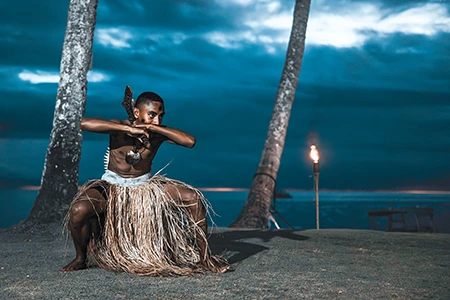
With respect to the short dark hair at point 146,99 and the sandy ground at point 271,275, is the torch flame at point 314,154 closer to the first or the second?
the sandy ground at point 271,275

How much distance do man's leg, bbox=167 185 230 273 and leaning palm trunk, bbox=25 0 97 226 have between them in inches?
135

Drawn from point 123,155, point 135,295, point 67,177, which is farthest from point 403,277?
point 67,177

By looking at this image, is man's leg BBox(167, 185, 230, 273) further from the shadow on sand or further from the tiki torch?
the tiki torch

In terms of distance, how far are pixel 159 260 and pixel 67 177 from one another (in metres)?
3.59

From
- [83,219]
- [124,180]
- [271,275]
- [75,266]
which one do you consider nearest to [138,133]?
[124,180]

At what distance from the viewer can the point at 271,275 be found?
146 inches

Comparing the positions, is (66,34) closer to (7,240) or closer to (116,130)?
(7,240)

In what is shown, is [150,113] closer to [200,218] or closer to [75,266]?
[200,218]

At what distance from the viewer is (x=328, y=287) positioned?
3344 mm

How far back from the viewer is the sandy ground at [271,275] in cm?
317

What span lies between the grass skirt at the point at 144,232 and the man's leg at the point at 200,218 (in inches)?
0.9

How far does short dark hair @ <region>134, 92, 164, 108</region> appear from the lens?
12.8 feet

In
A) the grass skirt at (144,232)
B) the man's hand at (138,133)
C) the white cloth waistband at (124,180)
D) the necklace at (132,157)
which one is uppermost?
the man's hand at (138,133)

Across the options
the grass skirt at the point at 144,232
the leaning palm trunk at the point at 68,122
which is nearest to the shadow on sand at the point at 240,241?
the grass skirt at the point at 144,232
